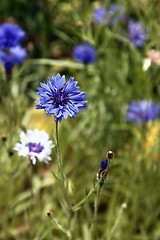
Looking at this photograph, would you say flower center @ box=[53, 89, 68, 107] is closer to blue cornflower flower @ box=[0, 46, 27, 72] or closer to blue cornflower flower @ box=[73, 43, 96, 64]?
blue cornflower flower @ box=[0, 46, 27, 72]

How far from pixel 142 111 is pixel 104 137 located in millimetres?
214

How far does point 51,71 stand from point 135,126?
2.31 ft

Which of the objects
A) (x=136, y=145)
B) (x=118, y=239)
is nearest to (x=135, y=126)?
(x=136, y=145)

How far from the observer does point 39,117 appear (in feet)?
7.77

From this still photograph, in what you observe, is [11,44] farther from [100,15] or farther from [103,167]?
[103,167]

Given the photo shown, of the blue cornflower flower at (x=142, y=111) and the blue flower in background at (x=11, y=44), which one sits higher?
the blue flower in background at (x=11, y=44)

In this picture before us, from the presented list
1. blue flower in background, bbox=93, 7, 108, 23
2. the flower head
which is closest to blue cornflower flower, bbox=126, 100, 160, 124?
blue flower in background, bbox=93, 7, 108, 23

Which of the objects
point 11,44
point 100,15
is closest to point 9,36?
point 11,44

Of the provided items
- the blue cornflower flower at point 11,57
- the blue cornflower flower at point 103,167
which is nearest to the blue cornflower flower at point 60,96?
the blue cornflower flower at point 103,167

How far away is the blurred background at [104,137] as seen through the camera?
5.69ft

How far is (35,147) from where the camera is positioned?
1.33m

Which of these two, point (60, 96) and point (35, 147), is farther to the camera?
point (35, 147)

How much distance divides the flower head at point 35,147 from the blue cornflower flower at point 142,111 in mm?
558

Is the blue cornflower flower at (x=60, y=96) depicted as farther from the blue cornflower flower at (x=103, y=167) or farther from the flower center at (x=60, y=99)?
the blue cornflower flower at (x=103, y=167)
